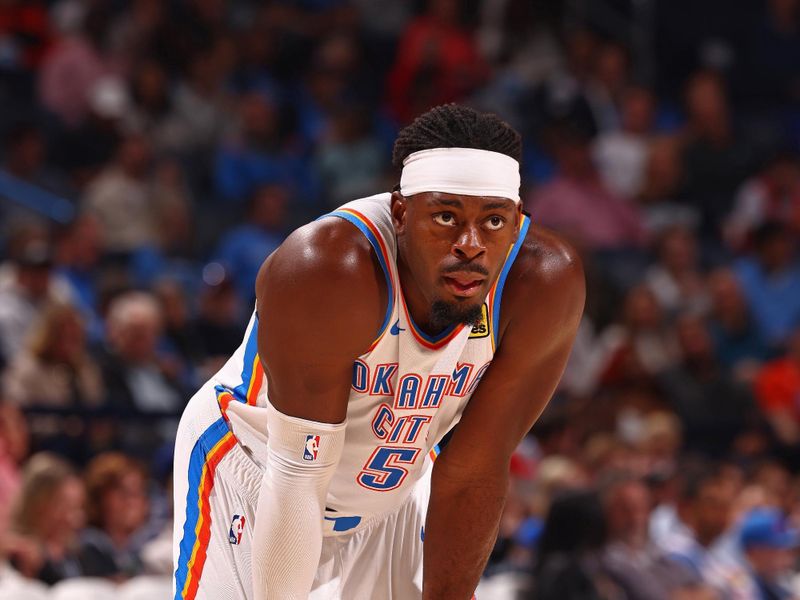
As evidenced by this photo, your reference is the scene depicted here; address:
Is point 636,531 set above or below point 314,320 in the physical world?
below

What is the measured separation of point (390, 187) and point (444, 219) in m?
5.57

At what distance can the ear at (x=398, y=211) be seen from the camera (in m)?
3.37

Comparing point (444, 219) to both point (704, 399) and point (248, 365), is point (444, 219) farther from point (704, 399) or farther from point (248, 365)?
point (704, 399)

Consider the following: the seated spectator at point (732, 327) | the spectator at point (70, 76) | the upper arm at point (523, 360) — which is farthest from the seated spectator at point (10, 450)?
the seated spectator at point (732, 327)

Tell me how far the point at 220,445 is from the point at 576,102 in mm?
8106

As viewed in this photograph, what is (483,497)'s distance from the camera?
3654 mm

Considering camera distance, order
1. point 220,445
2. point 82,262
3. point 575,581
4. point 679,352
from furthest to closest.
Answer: point 679,352
point 82,262
point 575,581
point 220,445

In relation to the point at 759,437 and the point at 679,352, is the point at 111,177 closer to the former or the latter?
the point at 679,352

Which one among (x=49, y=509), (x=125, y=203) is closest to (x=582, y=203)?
(x=125, y=203)

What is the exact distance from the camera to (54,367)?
7.24 m

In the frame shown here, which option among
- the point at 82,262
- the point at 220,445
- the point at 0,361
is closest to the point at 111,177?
the point at 82,262

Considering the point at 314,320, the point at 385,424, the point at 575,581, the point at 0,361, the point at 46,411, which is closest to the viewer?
the point at 314,320

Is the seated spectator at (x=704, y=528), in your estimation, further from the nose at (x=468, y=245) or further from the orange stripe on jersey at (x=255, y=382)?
the nose at (x=468, y=245)

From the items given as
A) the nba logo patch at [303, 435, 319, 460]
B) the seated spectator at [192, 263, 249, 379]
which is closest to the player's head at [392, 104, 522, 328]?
the nba logo patch at [303, 435, 319, 460]
